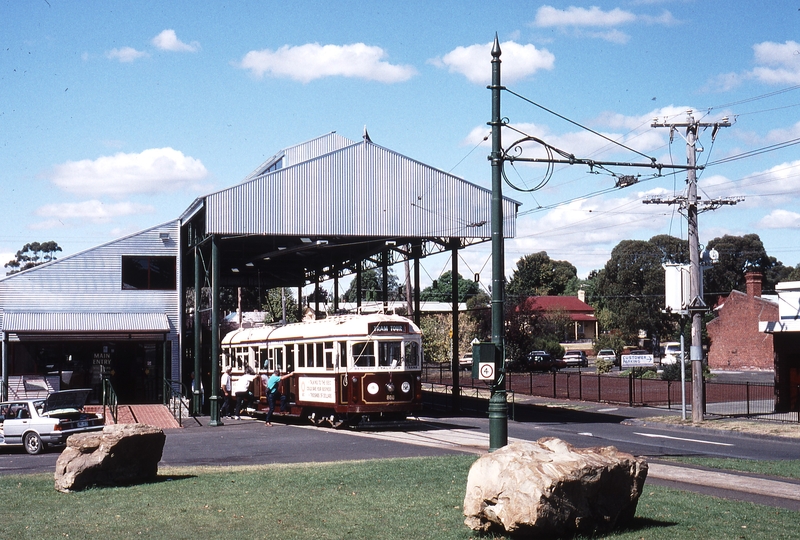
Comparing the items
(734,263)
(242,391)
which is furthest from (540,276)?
(242,391)

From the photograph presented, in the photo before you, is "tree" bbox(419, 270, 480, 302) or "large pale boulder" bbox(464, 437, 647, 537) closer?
"large pale boulder" bbox(464, 437, 647, 537)

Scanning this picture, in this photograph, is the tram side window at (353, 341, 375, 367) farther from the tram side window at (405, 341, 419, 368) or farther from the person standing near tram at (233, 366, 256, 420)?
the person standing near tram at (233, 366, 256, 420)

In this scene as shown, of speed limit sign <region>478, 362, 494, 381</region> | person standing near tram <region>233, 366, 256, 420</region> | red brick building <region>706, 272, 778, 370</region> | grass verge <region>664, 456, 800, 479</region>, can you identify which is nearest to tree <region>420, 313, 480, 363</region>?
red brick building <region>706, 272, 778, 370</region>

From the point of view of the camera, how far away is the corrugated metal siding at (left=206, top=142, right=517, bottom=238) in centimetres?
3212

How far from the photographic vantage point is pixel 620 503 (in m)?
9.17

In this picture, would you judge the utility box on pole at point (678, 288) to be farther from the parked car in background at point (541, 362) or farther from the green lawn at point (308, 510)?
the parked car in background at point (541, 362)

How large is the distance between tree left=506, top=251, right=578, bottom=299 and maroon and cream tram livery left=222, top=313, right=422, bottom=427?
95146 mm

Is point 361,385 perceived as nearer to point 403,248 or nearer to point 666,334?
point 403,248

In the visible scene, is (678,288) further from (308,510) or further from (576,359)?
(576,359)

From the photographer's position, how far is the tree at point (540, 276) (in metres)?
126

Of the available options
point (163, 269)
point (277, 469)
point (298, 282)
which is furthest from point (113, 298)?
point (277, 469)

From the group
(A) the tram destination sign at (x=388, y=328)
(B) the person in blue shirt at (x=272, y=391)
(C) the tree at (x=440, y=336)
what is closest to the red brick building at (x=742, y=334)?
(C) the tree at (x=440, y=336)

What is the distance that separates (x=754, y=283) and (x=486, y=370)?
192ft

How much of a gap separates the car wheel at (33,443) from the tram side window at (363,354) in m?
8.50
